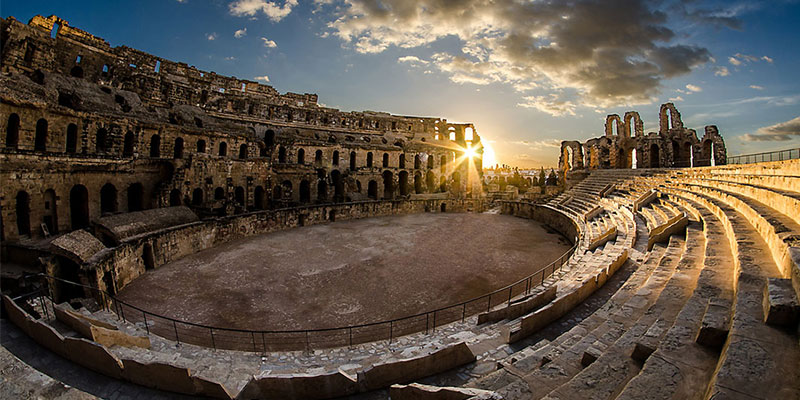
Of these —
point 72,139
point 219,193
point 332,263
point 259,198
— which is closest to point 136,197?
point 72,139

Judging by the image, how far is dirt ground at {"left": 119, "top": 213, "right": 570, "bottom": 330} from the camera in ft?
30.6

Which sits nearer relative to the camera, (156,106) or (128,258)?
(128,258)

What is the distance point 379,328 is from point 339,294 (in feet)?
8.02

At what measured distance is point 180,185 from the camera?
17891 mm

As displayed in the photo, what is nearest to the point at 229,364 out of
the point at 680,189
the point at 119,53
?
the point at 680,189

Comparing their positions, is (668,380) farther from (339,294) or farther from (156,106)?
(156,106)

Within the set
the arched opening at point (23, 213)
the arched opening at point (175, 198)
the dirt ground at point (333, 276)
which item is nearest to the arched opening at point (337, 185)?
the dirt ground at point (333, 276)

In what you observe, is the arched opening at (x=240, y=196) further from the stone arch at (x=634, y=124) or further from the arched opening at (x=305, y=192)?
the stone arch at (x=634, y=124)

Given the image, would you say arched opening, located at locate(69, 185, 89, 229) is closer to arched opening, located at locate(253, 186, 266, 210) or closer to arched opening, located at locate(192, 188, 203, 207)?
arched opening, located at locate(192, 188, 203, 207)

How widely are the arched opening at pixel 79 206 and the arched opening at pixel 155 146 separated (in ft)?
17.4

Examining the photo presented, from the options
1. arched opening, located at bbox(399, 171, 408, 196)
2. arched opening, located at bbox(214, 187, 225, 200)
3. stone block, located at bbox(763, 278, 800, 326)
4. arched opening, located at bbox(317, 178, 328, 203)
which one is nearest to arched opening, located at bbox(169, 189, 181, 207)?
arched opening, located at bbox(214, 187, 225, 200)

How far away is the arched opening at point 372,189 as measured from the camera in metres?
31.6

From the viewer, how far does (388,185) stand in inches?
1312

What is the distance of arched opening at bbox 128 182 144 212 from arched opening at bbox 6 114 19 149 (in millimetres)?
4684
